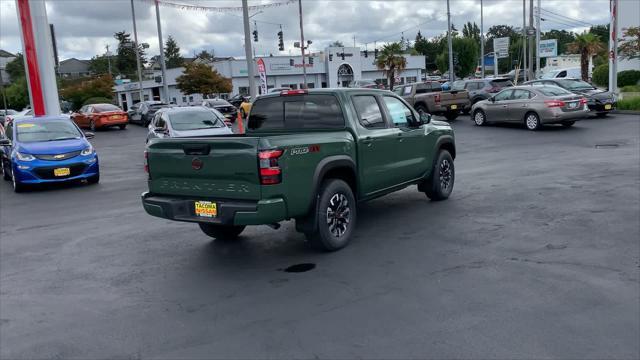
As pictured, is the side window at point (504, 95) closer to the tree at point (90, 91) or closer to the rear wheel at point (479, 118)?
the rear wheel at point (479, 118)

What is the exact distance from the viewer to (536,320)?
4570mm

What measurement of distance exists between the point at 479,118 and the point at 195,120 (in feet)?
40.0

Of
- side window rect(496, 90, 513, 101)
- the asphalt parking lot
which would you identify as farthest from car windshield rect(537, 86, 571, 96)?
the asphalt parking lot

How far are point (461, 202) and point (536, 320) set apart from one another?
4.74 m

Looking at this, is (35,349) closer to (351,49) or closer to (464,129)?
(464,129)

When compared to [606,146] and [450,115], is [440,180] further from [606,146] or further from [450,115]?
[450,115]

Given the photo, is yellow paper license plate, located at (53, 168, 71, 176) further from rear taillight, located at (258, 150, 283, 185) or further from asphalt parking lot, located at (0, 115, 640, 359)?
rear taillight, located at (258, 150, 283, 185)

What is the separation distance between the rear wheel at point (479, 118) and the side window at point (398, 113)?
14939 millimetres

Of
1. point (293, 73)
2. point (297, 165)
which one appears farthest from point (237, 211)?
point (293, 73)

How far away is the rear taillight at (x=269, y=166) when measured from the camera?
576 centimetres

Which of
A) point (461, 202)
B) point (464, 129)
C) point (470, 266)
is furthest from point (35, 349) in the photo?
point (464, 129)

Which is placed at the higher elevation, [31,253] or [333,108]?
[333,108]

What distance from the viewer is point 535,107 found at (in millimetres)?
19625

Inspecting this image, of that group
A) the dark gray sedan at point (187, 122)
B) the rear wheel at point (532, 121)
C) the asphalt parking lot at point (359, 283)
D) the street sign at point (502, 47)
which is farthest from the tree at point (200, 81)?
the asphalt parking lot at point (359, 283)
